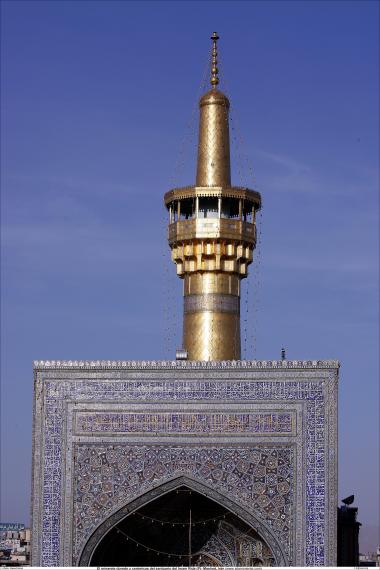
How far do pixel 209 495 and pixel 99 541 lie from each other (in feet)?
4.67

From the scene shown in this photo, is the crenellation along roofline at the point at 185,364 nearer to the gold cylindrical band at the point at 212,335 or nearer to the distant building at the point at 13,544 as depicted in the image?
the gold cylindrical band at the point at 212,335

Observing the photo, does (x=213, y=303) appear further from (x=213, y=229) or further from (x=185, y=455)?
(x=185, y=455)

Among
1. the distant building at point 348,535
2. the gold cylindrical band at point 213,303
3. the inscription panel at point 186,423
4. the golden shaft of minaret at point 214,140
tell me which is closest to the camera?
the inscription panel at point 186,423

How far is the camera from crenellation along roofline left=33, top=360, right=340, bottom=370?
1570cm

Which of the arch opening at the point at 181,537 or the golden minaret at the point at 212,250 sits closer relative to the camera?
the arch opening at the point at 181,537

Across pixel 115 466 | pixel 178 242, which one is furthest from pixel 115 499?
pixel 178 242

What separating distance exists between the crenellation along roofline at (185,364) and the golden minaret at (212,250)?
174cm

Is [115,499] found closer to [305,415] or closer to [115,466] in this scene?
[115,466]

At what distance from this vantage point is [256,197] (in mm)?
18328

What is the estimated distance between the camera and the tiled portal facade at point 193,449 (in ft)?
50.3

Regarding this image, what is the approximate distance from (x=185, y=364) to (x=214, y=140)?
13.2ft

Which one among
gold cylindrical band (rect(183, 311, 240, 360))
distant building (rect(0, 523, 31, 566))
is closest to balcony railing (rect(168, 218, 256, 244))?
gold cylindrical band (rect(183, 311, 240, 360))

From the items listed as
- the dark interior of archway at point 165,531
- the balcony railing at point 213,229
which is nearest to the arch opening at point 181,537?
the dark interior of archway at point 165,531

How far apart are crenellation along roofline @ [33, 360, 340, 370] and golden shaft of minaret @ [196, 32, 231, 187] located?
129 inches
